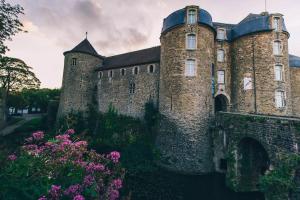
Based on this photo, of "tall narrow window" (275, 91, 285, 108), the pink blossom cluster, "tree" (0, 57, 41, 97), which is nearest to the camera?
the pink blossom cluster

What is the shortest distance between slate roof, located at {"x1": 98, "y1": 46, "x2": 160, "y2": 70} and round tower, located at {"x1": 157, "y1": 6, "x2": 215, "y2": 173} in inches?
157

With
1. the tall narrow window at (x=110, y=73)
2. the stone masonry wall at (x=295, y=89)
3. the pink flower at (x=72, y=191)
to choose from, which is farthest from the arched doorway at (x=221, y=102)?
the pink flower at (x=72, y=191)

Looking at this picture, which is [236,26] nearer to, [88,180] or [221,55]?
[221,55]

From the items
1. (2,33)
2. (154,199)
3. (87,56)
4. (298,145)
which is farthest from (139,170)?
(87,56)

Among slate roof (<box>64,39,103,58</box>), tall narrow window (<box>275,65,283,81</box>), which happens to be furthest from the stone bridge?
slate roof (<box>64,39,103,58</box>)

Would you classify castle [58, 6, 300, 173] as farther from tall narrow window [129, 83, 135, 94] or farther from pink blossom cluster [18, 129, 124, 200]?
pink blossom cluster [18, 129, 124, 200]

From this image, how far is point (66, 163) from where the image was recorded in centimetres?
358

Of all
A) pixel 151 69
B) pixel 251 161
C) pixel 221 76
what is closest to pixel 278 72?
pixel 221 76

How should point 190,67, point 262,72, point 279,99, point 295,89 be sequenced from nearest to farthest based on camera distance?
point 190,67 < point 279,99 < point 262,72 < point 295,89

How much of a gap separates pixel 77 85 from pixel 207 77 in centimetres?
1580

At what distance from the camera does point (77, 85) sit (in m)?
24.4

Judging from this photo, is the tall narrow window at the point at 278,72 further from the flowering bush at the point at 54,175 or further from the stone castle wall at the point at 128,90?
the flowering bush at the point at 54,175

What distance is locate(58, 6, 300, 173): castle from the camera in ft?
50.9

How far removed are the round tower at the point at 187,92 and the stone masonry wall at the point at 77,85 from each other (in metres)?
11.6
